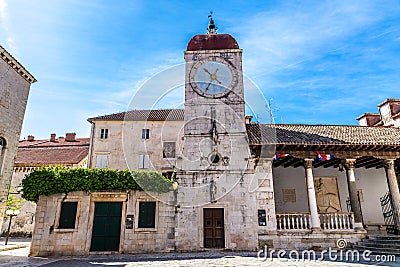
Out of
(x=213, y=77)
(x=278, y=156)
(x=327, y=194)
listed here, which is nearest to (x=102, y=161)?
(x=213, y=77)

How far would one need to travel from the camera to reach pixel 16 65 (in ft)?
46.2

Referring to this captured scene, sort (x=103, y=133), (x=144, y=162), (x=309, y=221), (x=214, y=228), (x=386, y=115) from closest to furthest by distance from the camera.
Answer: (x=309, y=221) < (x=214, y=228) < (x=386, y=115) < (x=144, y=162) < (x=103, y=133)

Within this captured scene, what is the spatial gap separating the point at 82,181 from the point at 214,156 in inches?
249

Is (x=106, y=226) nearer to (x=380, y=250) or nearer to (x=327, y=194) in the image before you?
(x=380, y=250)

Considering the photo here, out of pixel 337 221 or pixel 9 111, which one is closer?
pixel 337 221

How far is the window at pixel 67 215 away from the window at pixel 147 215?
2.92m

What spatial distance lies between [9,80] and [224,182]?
40.8 ft

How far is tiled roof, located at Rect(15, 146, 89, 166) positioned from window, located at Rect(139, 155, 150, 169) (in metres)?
5.01

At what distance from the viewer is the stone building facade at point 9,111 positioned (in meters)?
13.1

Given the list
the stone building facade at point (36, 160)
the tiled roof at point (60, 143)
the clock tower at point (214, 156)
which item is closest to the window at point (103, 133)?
the stone building facade at point (36, 160)

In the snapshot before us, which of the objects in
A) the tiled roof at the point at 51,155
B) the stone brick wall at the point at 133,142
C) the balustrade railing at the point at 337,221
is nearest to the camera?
the balustrade railing at the point at 337,221

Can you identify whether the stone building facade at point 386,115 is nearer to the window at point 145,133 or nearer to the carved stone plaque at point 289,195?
the carved stone plaque at point 289,195

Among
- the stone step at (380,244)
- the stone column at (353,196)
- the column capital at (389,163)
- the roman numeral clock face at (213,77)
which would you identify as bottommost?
the stone step at (380,244)

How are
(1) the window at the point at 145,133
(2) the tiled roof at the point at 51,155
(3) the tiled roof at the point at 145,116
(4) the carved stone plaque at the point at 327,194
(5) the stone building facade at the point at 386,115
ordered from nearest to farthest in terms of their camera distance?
(4) the carved stone plaque at the point at 327,194
(5) the stone building facade at the point at 386,115
(2) the tiled roof at the point at 51,155
(1) the window at the point at 145,133
(3) the tiled roof at the point at 145,116
